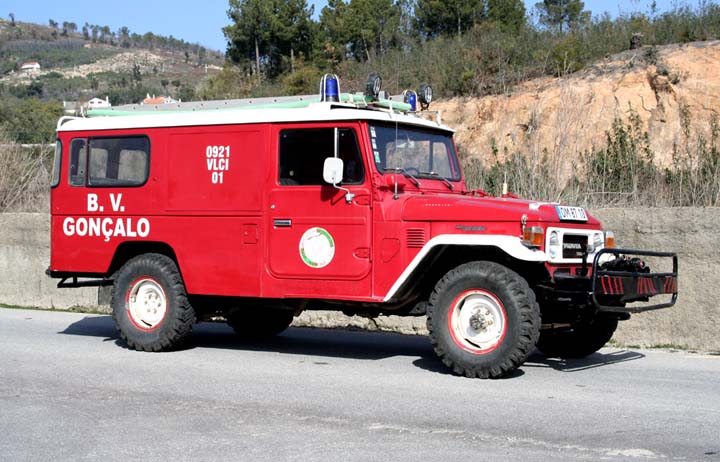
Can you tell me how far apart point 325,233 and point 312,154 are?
807 mm

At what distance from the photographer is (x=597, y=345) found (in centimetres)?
921

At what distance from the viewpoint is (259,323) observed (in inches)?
439

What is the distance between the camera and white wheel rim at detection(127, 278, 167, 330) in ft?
32.5

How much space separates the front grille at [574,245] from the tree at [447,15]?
79.2 feet

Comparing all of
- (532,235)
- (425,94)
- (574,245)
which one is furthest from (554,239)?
(425,94)

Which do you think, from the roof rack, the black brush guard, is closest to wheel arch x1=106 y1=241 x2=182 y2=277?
the roof rack

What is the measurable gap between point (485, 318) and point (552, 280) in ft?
2.20

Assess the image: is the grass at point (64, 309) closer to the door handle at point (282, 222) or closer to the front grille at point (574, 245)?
the door handle at point (282, 222)

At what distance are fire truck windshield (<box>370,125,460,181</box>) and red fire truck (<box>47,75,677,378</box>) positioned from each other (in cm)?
2

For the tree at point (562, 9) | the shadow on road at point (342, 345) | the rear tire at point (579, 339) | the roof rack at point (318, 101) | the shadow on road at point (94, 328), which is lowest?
the shadow on road at point (94, 328)

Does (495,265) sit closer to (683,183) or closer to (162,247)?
(162,247)

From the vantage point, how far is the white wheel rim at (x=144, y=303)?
991cm

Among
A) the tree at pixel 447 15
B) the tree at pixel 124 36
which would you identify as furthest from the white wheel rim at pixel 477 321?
the tree at pixel 124 36

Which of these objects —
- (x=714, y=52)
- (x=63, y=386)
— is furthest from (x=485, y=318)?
(x=714, y=52)
